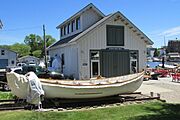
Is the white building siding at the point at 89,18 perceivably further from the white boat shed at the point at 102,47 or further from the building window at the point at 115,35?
the building window at the point at 115,35

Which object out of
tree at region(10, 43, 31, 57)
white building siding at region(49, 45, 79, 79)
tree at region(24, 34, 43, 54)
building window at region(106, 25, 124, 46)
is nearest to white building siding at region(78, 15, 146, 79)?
building window at region(106, 25, 124, 46)

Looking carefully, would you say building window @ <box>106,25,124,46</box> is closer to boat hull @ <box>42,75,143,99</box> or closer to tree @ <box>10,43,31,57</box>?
boat hull @ <box>42,75,143,99</box>

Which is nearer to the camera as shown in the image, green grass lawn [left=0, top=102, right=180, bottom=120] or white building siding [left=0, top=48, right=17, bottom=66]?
green grass lawn [left=0, top=102, right=180, bottom=120]

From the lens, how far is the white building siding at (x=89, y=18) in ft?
101

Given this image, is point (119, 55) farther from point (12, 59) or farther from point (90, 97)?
point (12, 59)

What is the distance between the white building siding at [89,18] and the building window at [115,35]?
301cm

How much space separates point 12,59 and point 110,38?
149 ft

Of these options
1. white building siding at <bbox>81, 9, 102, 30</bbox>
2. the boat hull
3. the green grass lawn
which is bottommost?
the green grass lawn

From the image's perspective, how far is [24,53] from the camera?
411 ft

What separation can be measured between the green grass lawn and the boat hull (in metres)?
1.89

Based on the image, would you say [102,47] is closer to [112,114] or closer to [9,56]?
[112,114]

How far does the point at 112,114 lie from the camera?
1170 cm

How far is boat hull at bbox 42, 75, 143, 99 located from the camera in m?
13.8

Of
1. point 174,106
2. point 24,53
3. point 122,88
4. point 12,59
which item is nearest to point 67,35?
point 122,88
